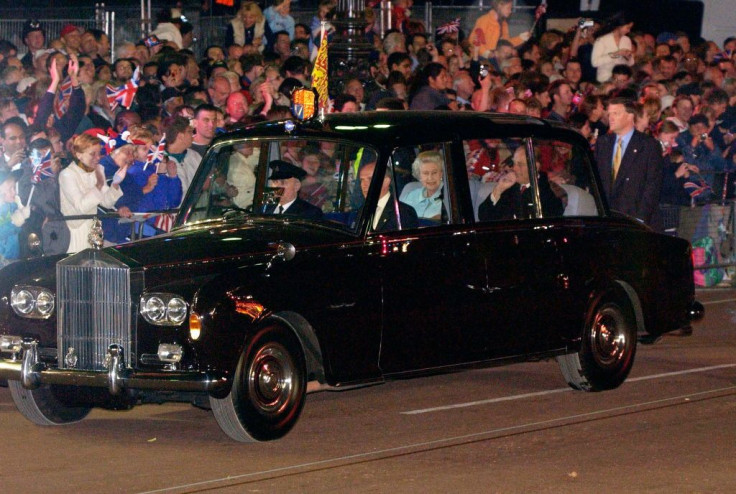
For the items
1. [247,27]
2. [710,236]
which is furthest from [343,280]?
[247,27]

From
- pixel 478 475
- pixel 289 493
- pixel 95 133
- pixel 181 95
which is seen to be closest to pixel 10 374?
pixel 289 493

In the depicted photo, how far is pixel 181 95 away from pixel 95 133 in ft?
9.92

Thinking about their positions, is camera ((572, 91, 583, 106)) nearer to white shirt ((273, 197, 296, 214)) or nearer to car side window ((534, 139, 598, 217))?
car side window ((534, 139, 598, 217))

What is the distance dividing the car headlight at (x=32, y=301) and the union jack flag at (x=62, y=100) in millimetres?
6874

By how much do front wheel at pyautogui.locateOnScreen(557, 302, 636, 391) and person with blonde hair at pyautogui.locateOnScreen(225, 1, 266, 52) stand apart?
10675 mm

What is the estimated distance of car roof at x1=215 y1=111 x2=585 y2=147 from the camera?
9289mm

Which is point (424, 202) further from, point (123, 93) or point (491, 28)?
point (491, 28)

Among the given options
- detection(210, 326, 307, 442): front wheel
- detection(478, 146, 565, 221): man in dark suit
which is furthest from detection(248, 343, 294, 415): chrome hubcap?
detection(478, 146, 565, 221): man in dark suit

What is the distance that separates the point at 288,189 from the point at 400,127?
818 mm

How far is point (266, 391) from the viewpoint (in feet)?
28.0

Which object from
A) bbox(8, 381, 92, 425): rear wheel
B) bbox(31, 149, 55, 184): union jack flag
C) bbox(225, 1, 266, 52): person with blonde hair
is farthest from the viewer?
bbox(225, 1, 266, 52): person with blonde hair

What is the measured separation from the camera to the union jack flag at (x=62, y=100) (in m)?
15.4

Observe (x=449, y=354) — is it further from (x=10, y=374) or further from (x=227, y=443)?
(x=10, y=374)

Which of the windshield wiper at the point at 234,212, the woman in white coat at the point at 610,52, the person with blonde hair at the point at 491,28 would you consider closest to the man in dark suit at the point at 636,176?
the windshield wiper at the point at 234,212
